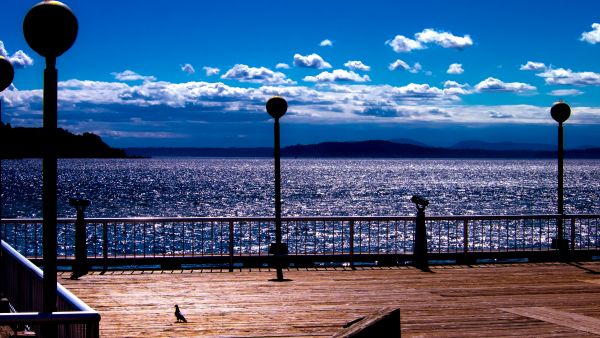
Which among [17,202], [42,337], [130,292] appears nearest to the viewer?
[42,337]

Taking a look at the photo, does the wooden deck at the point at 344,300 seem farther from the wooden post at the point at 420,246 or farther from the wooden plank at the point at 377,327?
the wooden plank at the point at 377,327

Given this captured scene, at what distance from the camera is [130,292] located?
488 inches

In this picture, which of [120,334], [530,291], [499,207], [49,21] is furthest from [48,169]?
[499,207]

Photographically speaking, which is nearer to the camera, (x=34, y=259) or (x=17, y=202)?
(x=34, y=259)

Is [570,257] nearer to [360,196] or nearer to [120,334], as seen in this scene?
[120,334]

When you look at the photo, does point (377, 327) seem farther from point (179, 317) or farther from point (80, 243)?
point (80, 243)


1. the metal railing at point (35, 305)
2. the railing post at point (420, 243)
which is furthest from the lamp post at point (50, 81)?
the railing post at point (420, 243)

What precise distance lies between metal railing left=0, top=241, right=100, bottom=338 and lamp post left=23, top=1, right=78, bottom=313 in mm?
314

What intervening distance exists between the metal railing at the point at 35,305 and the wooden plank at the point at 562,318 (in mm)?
6244

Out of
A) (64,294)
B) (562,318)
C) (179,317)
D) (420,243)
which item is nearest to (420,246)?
(420,243)

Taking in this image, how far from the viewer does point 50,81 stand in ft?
20.8

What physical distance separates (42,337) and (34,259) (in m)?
9.64

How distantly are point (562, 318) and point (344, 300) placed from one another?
3205mm

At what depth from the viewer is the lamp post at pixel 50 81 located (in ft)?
→ 20.6
